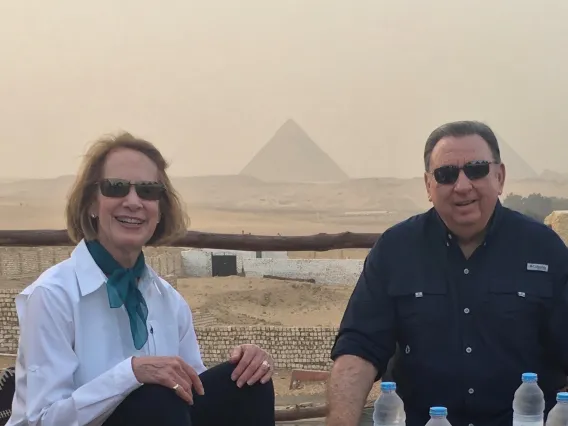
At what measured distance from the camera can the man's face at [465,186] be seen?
1.61m

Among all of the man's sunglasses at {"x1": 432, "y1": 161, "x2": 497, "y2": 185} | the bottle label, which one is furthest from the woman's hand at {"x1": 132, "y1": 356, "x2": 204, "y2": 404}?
the man's sunglasses at {"x1": 432, "y1": 161, "x2": 497, "y2": 185}

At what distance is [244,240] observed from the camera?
11.0 feet

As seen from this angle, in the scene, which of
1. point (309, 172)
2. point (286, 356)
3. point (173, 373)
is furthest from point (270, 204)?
point (173, 373)

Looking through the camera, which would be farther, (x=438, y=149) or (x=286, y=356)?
(x=286, y=356)

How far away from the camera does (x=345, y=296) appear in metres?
19.4

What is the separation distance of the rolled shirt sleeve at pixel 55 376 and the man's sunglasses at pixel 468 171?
0.85 metres

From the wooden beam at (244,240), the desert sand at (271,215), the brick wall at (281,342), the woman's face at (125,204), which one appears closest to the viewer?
the woman's face at (125,204)

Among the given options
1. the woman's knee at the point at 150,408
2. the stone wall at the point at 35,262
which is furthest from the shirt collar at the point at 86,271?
the stone wall at the point at 35,262

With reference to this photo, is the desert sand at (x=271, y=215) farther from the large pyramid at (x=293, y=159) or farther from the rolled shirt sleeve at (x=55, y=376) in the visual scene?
the rolled shirt sleeve at (x=55, y=376)

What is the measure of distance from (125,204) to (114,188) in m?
0.05

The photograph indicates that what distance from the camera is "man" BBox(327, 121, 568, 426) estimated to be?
61.2 inches

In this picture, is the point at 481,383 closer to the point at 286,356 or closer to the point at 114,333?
the point at 114,333

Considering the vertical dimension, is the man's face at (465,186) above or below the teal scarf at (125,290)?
above

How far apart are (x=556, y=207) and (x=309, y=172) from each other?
12.7 metres
